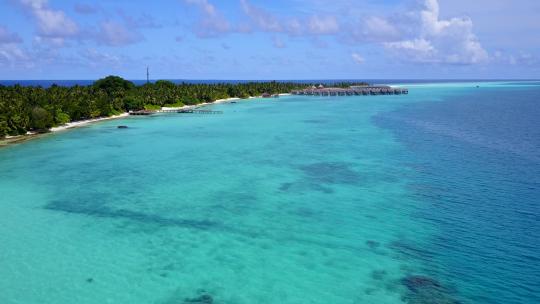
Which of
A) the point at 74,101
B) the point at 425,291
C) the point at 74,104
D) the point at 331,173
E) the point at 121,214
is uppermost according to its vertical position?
the point at 74,101

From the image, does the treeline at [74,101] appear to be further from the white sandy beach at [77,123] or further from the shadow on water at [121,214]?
the shadow on water at [121,214]

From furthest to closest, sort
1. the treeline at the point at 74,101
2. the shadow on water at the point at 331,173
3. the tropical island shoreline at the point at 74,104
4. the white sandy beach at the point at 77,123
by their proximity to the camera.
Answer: the white sandy beach at the point at 77,123 → the treeline at the point at 74,101 → the tropical island shoreline at the point at 74,104 → the shadow on water at the point at 331,173

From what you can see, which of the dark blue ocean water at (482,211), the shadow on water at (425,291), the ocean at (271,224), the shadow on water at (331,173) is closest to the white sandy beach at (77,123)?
the ocean at (271,224)

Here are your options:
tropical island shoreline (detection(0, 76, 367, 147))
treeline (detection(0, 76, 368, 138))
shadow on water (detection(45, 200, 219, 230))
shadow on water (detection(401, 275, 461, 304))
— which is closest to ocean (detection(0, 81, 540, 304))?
shadow on water (detection(401, 275, 461, 304))

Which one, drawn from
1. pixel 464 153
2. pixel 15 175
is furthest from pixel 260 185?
pixel 464 153

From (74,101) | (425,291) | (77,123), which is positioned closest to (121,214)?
(425,291)

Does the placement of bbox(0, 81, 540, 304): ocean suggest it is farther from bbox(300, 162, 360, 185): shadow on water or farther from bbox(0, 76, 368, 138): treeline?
bbox(0, 76, 368, 138): treeline

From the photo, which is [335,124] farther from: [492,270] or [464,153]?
[492,270]

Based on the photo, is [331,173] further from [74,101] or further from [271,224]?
[74,101]
